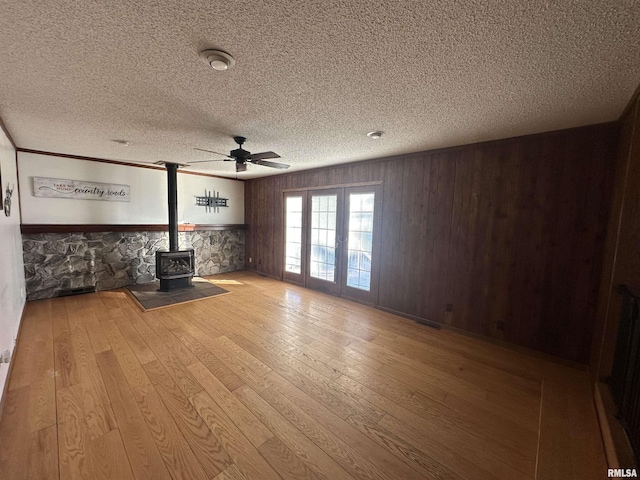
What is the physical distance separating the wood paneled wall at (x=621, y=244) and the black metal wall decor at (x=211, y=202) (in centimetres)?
644

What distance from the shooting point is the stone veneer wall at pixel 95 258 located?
13.2ft

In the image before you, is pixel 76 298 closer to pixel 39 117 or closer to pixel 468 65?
pixel 39 117

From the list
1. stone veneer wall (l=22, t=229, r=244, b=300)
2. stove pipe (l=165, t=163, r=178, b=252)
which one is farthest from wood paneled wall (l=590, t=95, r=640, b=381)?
stone veneer wall (l=22, t=229, r=244, b=300)

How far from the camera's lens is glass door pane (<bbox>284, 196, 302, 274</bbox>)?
5.38 meters

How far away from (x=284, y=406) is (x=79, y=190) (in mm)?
5051

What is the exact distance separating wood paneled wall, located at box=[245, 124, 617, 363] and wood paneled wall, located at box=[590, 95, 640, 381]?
18cm

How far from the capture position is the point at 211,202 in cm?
607

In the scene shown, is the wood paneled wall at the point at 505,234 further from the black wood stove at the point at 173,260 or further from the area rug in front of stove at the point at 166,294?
the black wood stove at the point at 173,260

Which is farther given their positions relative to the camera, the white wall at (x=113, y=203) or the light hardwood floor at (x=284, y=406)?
the white wall at (x=113, y=203)

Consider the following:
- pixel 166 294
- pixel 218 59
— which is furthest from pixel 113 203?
pixel 218 59

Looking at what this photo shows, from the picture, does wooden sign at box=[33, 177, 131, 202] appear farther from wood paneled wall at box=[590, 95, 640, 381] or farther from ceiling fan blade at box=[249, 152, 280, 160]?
wood paneled wall at box=[590, 95, 640, 381]

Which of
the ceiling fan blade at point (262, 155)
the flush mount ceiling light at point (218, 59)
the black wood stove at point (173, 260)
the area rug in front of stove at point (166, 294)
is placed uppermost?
the flush mount ceiling light at point (218, 59)

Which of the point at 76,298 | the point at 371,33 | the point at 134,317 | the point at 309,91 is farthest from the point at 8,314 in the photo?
the point at 371,33

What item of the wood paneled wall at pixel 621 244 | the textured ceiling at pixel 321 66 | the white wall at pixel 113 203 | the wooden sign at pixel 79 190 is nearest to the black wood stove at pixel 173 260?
the white wall at pixel 113 203
